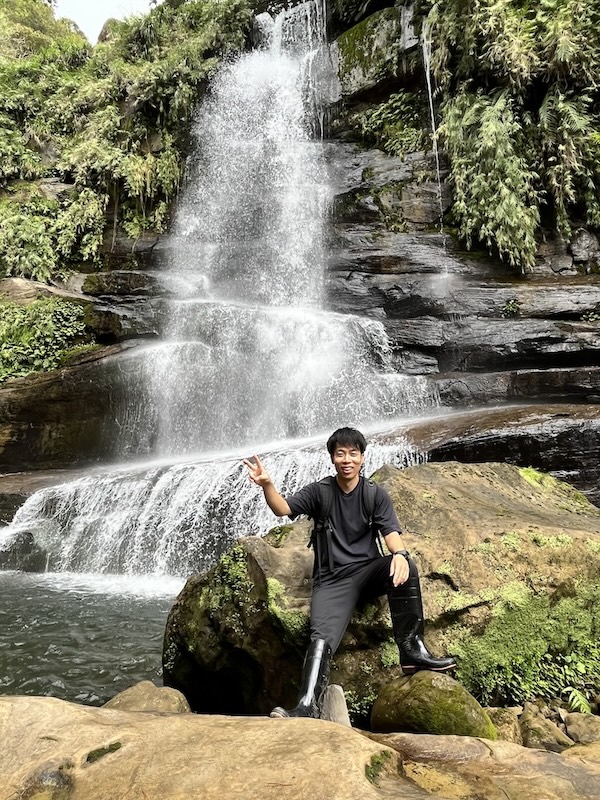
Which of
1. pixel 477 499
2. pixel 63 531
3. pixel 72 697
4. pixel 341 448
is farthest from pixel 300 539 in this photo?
pixel 63 531

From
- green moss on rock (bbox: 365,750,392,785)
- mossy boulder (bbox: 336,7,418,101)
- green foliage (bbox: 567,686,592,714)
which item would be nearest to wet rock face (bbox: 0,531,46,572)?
green foliage (bbox: 567,686,592,714)

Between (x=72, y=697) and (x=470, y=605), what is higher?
(x=470, y=605)

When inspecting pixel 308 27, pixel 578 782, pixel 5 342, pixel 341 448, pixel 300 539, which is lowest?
pixel 578 782

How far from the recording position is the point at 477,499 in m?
4.52

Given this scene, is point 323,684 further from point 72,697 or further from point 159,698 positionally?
point 72,697

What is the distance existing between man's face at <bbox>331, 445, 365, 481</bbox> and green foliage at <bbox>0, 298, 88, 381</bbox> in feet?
35.2

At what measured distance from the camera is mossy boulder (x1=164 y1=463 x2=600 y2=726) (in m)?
3.23

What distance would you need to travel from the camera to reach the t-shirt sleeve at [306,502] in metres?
3.22

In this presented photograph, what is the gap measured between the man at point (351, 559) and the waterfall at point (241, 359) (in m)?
4.23

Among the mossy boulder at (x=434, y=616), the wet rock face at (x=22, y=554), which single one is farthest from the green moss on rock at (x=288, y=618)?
the wet rock face at (x=22, y=554)

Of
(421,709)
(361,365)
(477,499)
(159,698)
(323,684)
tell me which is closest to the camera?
(421,709)

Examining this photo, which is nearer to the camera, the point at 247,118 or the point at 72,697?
the point at 72,697

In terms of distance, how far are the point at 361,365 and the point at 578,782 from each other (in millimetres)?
10350

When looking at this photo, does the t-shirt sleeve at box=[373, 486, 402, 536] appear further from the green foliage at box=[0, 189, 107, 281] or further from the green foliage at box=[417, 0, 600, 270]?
the green foliage at box=[0, 189, 107, 281]
